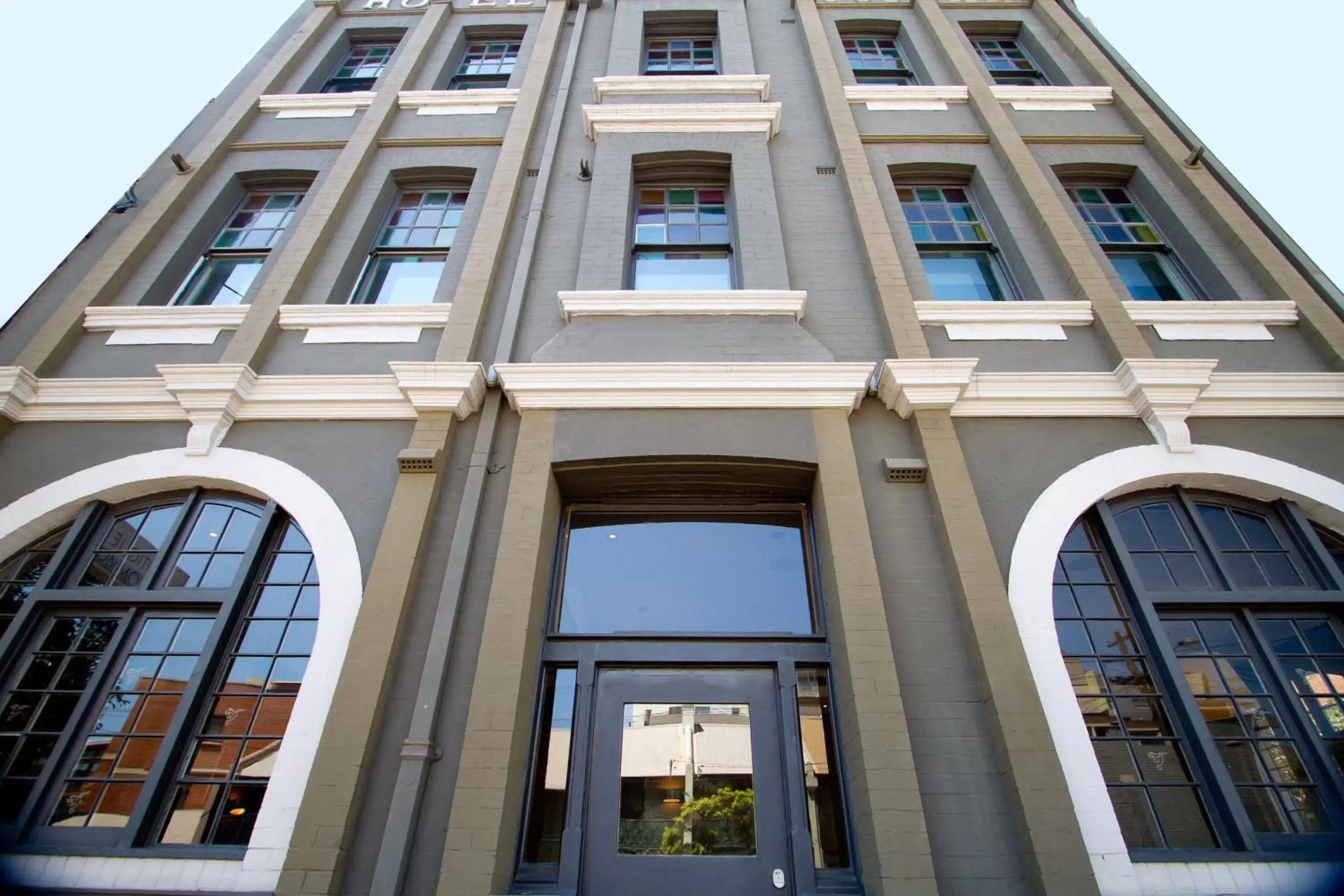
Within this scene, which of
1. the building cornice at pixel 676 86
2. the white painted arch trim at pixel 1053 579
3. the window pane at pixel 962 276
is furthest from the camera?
the building cornice at pixel 676 86

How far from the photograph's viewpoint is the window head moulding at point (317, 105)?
9.11 metres

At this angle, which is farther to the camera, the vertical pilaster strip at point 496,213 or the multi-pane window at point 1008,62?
the multi-pane window at point 1008,62

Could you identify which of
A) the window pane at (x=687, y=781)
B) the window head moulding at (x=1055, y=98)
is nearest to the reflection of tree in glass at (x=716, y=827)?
the window pane at (x=687, y=781)

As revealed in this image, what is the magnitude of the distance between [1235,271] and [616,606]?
23.0ft

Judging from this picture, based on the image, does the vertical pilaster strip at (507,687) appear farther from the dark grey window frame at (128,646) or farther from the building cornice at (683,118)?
the building cornice at (683,118)

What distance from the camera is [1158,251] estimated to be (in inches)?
296

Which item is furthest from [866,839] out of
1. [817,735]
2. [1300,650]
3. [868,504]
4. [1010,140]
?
[1010,140]

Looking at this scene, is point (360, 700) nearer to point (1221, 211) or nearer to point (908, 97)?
point (908, 97)

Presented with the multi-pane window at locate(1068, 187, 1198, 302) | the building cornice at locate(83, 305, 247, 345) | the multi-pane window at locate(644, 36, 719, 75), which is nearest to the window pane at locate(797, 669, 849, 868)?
the multi-pane window at locate(1068, 187, 1198, 302)

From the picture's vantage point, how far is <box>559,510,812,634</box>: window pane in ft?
17.1

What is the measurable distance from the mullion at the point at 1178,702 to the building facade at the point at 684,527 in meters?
0.03

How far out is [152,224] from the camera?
24.4 ft

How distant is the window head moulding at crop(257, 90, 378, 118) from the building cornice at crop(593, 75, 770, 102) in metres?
3.17

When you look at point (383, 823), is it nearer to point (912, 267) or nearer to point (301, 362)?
point (301, 362)
